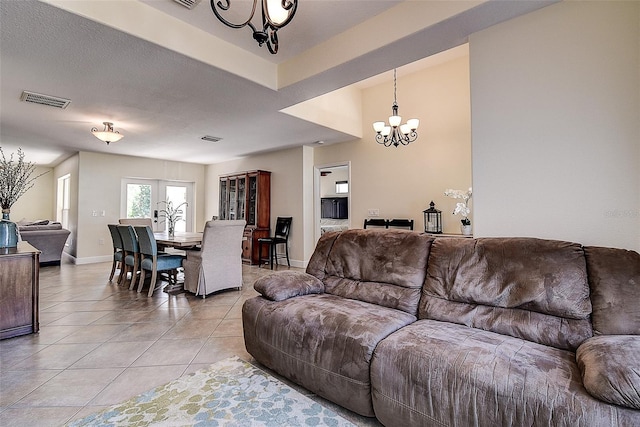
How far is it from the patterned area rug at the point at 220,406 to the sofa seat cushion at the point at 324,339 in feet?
0.35

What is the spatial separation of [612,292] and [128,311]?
4117 millimetres

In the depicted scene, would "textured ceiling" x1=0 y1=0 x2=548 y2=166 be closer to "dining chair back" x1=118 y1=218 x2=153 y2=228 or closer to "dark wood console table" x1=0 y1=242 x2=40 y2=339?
"dining chair back" x1=118 y1=218 x2=153 y2=228

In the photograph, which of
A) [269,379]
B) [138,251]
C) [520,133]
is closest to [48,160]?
[138,251]

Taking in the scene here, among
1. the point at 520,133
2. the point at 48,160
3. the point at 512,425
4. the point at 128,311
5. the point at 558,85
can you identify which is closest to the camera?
the point at 512,425

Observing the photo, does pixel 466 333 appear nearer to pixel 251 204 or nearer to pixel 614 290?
pixel 614 290

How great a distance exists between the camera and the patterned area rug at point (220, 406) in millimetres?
1595

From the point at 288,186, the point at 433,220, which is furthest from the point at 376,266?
the point at 288,186

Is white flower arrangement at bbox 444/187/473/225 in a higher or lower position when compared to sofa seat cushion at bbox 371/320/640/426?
higher

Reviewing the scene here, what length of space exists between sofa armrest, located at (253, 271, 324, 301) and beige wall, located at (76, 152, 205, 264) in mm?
6291

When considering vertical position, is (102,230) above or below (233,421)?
above

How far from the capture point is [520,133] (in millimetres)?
2178

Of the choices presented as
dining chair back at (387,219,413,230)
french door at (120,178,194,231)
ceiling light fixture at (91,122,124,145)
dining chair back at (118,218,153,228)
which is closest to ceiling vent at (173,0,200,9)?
ceiling light fixture at (91,122,124,145)

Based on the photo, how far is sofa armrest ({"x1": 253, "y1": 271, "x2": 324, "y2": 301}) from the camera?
87.4 inches

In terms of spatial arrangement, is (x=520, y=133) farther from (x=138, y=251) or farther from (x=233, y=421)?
(x=138, y=251)
